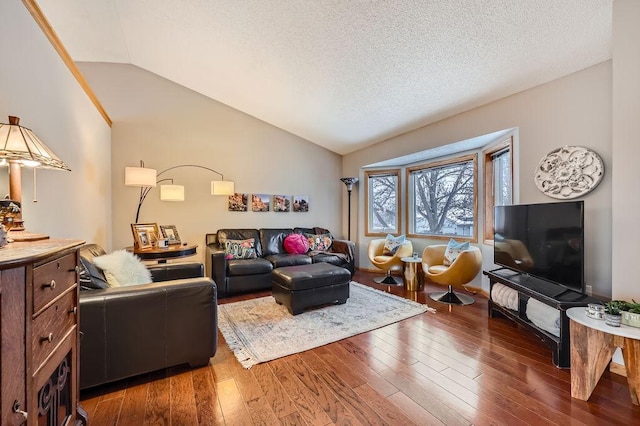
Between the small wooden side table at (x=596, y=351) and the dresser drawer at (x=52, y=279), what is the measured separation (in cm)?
269

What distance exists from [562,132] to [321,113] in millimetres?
2927

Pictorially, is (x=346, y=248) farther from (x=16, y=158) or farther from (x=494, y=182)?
(x=16, y=158)

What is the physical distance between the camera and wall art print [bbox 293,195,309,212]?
17.3 feet

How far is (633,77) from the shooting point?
→ 1.90m

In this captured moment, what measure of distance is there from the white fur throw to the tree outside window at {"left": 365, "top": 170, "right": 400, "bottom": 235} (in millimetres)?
4056

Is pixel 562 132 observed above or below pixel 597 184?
above

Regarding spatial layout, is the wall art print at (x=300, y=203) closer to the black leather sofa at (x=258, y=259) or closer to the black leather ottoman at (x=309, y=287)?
the black leather sofa at (x=258, y=259)

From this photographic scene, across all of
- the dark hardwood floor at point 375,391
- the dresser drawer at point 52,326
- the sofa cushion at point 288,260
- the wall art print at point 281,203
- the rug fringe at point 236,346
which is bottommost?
the dark hardwood floor at point 375,391

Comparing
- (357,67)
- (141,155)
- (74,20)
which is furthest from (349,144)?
(74,20)

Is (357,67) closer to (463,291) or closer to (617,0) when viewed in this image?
(617,0)

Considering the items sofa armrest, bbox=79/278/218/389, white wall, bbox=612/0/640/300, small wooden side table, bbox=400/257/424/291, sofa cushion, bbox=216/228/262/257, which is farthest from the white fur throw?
white wall, bbox=612/0/640/300

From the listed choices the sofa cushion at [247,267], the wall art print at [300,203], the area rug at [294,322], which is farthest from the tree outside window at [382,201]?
the sofa cushion at [247,267]

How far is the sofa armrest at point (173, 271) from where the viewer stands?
2.71 m

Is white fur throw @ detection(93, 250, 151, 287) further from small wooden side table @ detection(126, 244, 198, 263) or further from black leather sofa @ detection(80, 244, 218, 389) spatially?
small wooden side table @ detection(126, 244, 198, 263)
